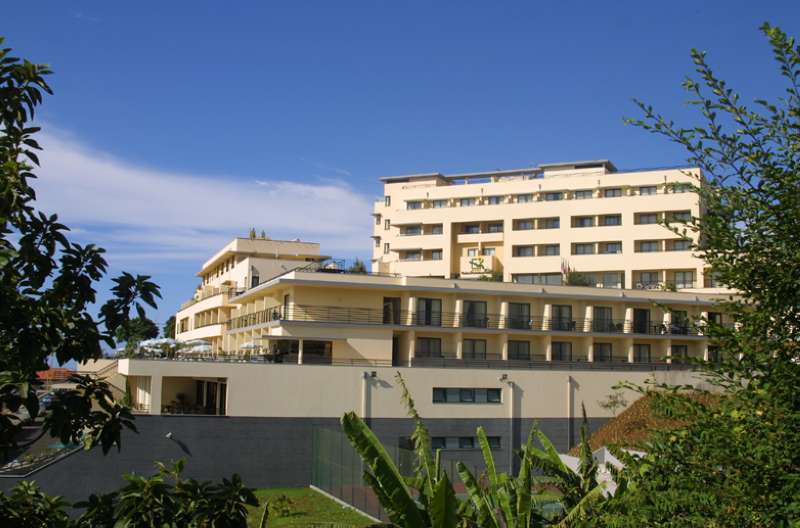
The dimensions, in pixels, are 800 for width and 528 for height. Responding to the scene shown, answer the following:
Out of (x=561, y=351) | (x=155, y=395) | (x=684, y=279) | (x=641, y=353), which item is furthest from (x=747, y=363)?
(x=684, y=279)

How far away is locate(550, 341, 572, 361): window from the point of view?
48.7m

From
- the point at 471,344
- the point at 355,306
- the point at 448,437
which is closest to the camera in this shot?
the point at 448,437

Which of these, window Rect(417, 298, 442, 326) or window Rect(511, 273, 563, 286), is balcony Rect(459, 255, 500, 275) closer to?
window Rect(511, 273, 563, 286)

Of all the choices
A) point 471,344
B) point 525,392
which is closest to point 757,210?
point 525,392

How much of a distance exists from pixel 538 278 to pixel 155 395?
44204 millimetres

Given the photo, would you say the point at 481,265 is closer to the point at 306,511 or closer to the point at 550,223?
the point at 550,223

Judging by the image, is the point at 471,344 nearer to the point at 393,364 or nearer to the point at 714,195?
the point at 393,364

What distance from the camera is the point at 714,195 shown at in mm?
8234

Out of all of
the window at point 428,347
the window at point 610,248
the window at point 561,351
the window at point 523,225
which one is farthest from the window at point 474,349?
the window at point 523,225

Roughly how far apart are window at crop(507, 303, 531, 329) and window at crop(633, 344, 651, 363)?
869 centimetres

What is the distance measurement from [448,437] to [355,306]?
29.8ft

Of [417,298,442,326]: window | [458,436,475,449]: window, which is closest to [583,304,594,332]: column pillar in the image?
[417,298,442,326]: window

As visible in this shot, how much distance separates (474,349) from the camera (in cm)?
4641

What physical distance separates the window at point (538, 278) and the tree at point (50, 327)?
65.4 meters
